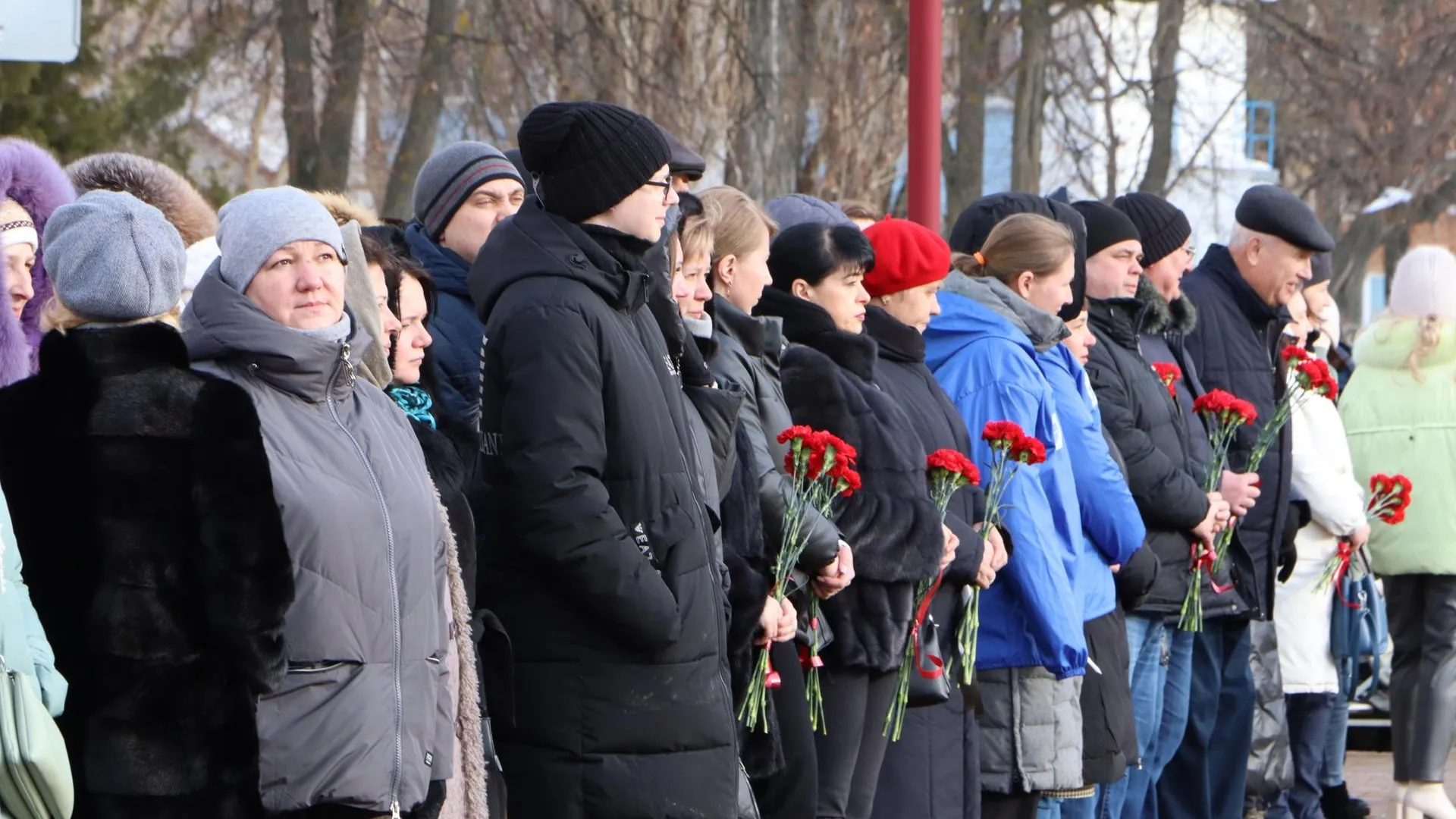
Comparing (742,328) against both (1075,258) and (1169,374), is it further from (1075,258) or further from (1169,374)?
(1169,374)

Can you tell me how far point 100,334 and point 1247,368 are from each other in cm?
540

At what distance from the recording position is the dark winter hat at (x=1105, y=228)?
763cm

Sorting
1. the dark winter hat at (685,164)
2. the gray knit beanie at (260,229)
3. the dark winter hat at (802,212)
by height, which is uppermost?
the dark winter hat at (685,164)

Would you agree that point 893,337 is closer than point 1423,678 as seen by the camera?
Yes

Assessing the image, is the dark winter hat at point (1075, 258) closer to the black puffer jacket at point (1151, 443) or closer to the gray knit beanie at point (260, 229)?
the black puffer jacket at point (1151, 443)

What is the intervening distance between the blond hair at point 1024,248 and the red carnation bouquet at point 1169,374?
2.95ft

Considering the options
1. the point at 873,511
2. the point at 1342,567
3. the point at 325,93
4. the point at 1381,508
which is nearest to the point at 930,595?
the point at 873,511

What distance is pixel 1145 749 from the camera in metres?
7.49

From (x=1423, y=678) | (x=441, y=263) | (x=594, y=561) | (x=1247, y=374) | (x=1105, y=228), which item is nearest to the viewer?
(x=594, y=561)

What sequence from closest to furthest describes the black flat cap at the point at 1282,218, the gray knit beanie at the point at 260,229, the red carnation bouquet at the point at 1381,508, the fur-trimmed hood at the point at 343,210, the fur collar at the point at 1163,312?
the gray knit beanie at the point at 260,229 < the fur-trimmed hood at the point at 343,210 < the fur collar at the point at 1163,312 < the black flat cap at the point at 1282,218 < the red carnation bouquet at the point at 1381,508

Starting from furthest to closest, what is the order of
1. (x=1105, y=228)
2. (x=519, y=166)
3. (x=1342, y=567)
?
(x=1342, y=567) < (x=1105, y=228) < (x=519, y=166)

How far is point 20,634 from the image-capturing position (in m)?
3.65

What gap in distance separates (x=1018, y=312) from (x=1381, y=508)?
2.55 m

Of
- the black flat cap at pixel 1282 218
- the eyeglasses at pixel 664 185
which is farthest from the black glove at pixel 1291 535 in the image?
the eyeglasses at pixel 664 185
